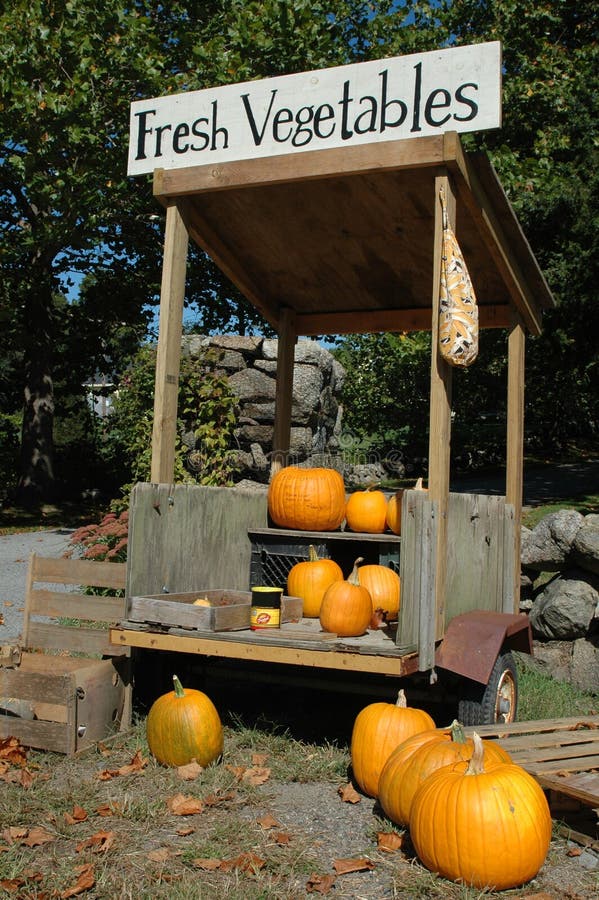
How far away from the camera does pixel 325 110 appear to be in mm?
4445

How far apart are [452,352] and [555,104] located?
38.5ft

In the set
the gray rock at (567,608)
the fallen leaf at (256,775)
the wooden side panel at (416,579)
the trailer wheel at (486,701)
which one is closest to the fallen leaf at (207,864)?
the fallen leaf at (256,775)

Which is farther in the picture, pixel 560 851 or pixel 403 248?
pixel 403 248

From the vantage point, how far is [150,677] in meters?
4.93

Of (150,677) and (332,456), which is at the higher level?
(332,456)

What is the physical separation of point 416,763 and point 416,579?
2.90 feet

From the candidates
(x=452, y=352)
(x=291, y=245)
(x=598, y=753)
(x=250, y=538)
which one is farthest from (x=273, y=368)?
(x=598, y=753)

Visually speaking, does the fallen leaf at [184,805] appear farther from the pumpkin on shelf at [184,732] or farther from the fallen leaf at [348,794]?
the fallen leaf at [348,794]

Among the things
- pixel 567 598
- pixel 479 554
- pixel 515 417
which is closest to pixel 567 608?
pixel 567 598

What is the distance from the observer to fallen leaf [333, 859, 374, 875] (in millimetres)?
2959

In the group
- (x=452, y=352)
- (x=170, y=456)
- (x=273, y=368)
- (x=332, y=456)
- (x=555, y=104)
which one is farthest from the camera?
(x=555, y=104)

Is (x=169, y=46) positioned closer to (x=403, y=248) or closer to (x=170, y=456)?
(x=403, y=248)

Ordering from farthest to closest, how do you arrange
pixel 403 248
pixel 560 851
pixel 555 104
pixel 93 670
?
pixel 555 104, pixel 403 248, pixel 93 670, pixel 560 851

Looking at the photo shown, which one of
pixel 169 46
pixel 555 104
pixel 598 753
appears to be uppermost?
pixel 169 46
